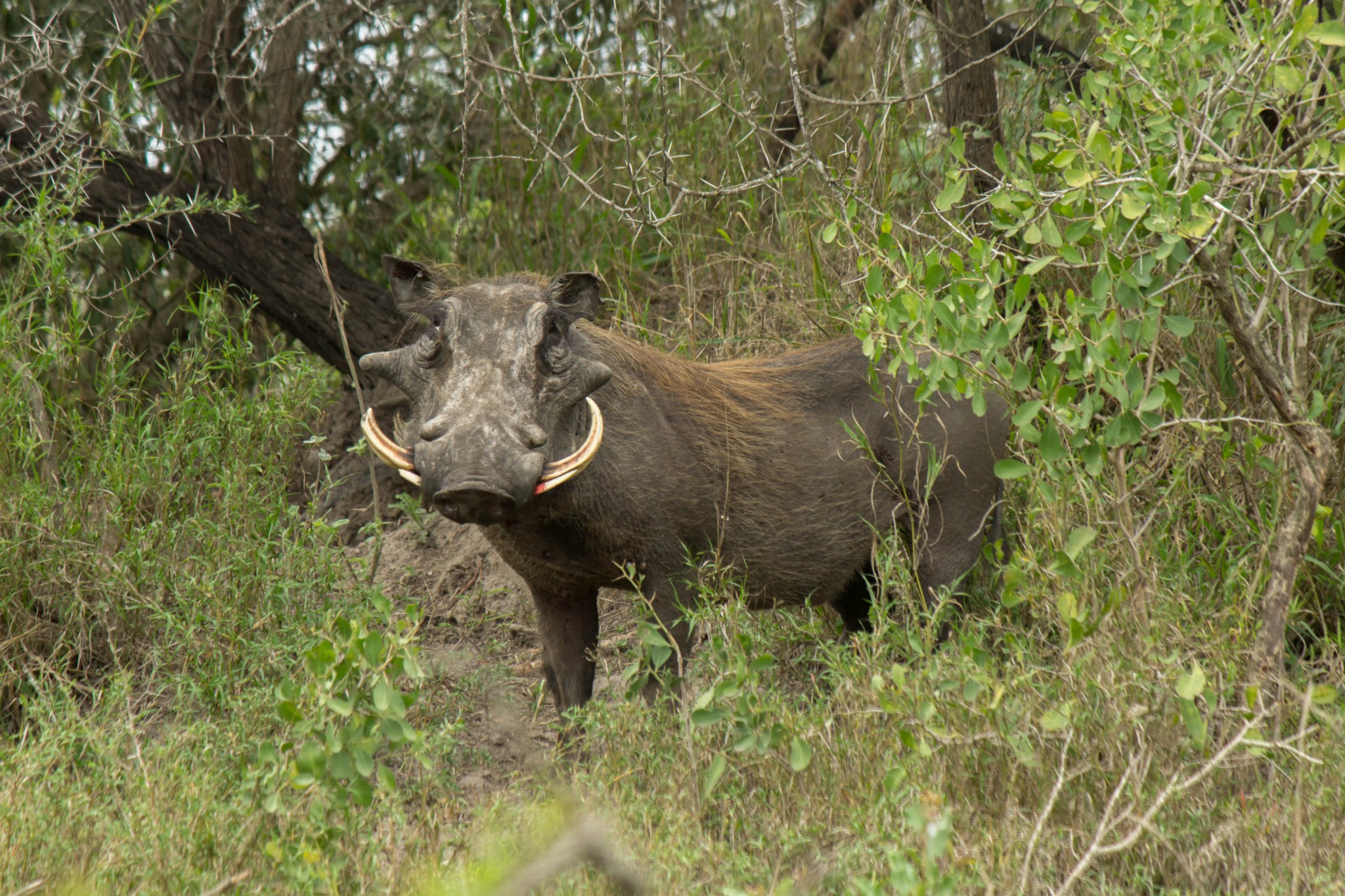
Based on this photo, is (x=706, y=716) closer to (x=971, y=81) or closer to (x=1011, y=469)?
(x=1011, y=469)

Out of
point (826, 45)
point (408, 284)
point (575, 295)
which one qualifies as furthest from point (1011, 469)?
point (826, 45)

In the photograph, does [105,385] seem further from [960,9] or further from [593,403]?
[960,9]

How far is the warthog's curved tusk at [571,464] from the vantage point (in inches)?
143

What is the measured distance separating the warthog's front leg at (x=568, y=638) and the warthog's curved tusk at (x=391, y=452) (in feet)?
2.39

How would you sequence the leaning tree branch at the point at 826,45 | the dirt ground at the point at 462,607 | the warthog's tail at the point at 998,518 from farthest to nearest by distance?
the leaning tree branch at the point at 826,45 → the warthog's tail at the point at 998,518 → the dirt ground at the point at 462,607

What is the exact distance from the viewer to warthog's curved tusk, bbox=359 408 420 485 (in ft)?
11.9

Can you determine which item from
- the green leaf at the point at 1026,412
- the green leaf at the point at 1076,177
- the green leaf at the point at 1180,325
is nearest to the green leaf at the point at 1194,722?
the green leaf at the point at 1026,412

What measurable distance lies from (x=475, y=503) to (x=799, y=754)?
100 centimetres

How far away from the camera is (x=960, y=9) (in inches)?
202

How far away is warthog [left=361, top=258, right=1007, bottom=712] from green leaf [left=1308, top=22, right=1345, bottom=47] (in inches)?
58.7

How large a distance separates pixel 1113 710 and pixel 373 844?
5.44ft

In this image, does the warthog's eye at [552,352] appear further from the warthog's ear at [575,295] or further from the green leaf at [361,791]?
the green leaf at [361,791]

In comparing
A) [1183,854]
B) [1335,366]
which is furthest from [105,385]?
[1335,366]

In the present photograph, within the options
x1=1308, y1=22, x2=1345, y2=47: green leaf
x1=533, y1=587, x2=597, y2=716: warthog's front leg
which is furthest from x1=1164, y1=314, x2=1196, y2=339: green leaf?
x1=533, y1=587, x2=597, y2=716: warthog's front leg
